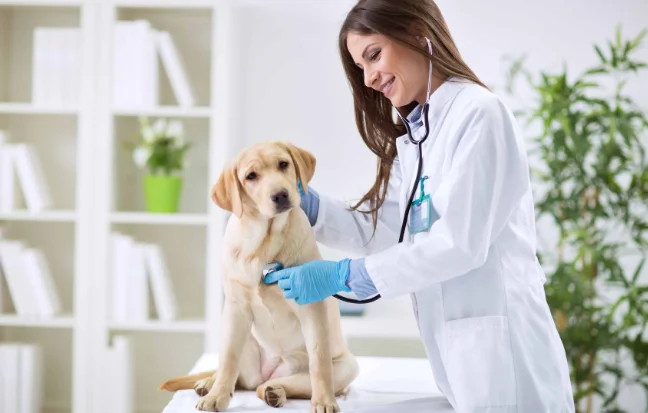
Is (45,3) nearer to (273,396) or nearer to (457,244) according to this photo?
(273,396)

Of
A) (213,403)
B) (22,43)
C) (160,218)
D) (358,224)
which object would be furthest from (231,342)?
(22,43)

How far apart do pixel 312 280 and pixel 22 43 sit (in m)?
2.52

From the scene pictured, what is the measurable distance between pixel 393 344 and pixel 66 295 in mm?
1607

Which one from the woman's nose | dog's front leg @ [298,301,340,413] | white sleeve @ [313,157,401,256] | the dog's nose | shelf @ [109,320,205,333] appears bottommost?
shelf @ [109,320,205,333]

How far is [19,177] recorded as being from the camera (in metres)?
2.93

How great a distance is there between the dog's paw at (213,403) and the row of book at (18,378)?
73.7 inches

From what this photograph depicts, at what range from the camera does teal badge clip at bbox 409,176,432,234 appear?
1322 millimetres

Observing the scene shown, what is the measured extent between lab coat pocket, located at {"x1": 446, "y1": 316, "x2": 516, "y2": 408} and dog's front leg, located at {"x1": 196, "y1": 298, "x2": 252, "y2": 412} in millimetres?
471

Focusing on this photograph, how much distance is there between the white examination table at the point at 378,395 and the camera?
142 centimetres

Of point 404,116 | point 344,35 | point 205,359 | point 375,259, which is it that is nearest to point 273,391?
point 375,259

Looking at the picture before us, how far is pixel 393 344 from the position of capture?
3.01m

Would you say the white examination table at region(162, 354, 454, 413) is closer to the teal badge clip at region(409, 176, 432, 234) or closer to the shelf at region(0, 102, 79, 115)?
the teal badge clip at region(409, 176, 432, 234)

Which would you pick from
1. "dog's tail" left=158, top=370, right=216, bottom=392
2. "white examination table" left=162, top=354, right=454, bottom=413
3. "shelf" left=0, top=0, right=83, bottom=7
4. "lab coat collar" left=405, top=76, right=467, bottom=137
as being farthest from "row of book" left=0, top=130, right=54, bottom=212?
"lab coat collar" left=405, top=76, right=467, bottom=137

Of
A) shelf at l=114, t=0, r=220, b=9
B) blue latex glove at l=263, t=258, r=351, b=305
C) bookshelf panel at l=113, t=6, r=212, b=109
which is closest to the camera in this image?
blue latex glove at l=263, t=258, r=351, b=305
